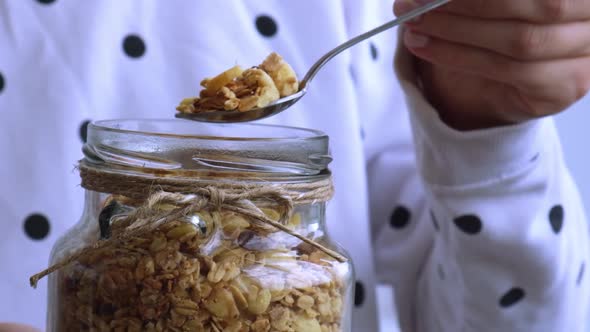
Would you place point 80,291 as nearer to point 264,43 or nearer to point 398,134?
point 264,43

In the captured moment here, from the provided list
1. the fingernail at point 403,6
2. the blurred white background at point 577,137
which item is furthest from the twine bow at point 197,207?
the blurred white background at point 577,137

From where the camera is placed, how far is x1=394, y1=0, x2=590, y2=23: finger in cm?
41

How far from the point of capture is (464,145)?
0.53 metres

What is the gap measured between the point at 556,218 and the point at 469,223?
0.30 feet

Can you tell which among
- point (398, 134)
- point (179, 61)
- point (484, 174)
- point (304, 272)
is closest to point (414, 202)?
point (398, 134)

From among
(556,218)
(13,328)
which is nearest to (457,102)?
(556,218)

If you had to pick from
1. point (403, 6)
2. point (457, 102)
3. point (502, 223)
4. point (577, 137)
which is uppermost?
point (403, 6)

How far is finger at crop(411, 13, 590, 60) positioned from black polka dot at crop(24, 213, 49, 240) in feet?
1.13

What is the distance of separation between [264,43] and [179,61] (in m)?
0.09

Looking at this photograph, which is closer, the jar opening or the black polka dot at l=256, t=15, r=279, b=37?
the jar opening

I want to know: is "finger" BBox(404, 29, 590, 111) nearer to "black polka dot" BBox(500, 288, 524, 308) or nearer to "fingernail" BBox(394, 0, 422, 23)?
"fingernail" BBox(394, 0, 422, 23)

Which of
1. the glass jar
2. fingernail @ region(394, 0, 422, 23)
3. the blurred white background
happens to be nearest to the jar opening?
the glass jar

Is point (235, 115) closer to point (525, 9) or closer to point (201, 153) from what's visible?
point (201, 153)

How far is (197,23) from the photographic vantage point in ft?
1.96
